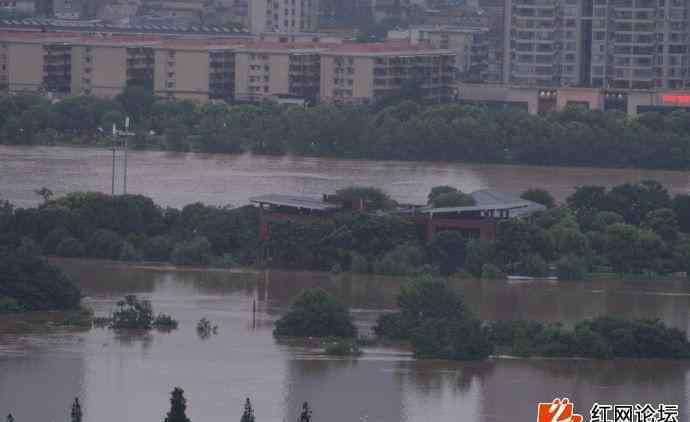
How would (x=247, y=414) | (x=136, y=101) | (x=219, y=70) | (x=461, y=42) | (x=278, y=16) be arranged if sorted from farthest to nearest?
(x=278, y=16) < (x=461, y=42) < (x=219, y=70) < (x=136, y=101) < (x=247, y=414)

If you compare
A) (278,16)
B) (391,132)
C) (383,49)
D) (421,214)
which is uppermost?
(278,16)

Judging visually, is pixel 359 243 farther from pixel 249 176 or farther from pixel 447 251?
pixel 249 176

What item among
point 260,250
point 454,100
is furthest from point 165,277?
point 454,100

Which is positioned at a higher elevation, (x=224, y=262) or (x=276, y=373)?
(x=224, y=262)

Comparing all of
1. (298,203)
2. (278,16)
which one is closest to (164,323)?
(298,203)

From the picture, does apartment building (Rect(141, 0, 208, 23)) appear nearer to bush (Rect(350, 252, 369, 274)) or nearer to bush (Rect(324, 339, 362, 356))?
bush (Rect(350, 252, 369, 274))

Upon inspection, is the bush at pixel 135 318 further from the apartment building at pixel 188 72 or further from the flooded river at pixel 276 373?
the apartment building at pixel 188 72

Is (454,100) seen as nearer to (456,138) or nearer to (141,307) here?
(456,138)
